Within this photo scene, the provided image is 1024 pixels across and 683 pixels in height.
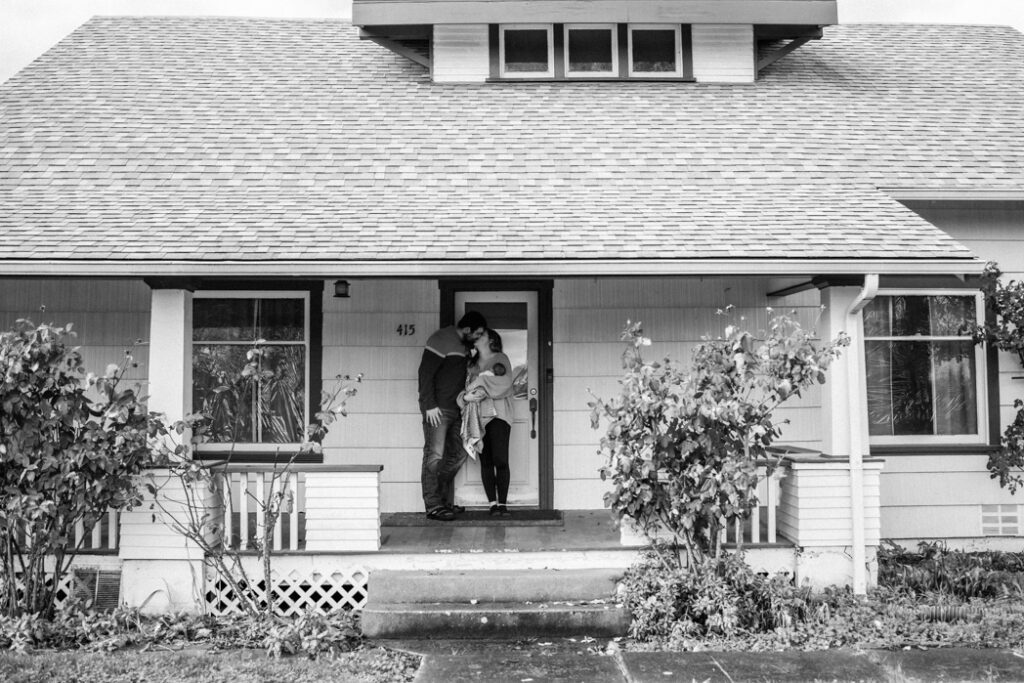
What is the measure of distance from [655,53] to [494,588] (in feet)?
21.9

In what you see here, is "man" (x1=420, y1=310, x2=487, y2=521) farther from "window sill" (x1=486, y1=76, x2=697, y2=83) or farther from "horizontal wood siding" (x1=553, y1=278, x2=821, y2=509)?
"window sill" (x1=486, y1=76, x2=697, y2=83)

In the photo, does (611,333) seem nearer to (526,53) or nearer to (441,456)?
(441,456)

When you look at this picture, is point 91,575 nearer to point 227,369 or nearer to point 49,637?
point 49,637

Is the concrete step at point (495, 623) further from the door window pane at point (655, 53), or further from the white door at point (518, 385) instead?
the door window pane at point (655, 53)

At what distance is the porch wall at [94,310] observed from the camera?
310 inches

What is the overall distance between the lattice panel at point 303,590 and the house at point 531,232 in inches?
1.9

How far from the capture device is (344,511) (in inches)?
248

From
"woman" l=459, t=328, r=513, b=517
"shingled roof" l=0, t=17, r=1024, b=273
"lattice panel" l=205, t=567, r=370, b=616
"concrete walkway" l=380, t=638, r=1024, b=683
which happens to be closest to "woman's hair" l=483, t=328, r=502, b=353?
"woman" l=459, t=328, r=513, b=517

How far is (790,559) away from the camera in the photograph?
253 inches

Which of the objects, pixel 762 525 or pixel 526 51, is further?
pixel 526 51

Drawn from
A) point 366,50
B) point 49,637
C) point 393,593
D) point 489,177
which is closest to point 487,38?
point 366,50

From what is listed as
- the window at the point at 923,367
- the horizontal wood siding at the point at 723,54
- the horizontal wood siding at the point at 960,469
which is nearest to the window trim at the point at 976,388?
the window at the point at 923,367

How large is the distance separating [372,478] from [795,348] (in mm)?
3295

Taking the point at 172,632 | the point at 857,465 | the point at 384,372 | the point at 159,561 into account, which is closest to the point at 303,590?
the point at 172,632
